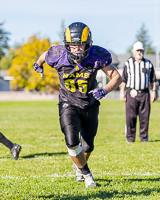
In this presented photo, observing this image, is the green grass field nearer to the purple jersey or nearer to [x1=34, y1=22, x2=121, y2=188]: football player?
[x1=34, y1=22, x2=121, y2=188]: football player

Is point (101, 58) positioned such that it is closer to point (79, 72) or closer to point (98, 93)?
point (79, 72)

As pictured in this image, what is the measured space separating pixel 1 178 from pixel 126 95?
3960 mm

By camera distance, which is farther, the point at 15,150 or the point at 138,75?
the point at 138,75

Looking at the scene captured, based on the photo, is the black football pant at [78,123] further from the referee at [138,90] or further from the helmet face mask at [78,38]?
the referee at [138,90]

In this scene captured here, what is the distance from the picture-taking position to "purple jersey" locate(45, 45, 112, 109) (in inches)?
161

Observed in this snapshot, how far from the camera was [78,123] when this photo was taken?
164 inches

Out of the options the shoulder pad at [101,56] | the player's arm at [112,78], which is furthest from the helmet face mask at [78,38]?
the player's arm at [112,78]

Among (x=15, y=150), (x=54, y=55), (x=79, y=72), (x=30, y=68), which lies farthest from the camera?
(x=30, y=68)

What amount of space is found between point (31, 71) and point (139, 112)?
1752 inches

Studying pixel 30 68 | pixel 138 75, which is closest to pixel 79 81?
pixel 138 75

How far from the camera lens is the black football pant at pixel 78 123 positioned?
4.04m

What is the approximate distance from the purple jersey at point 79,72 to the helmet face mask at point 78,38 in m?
0.10

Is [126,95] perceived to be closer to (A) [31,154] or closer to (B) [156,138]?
(B) [156,138]

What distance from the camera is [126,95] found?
26.3ft
